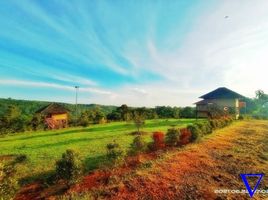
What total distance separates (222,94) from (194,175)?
1449 inches

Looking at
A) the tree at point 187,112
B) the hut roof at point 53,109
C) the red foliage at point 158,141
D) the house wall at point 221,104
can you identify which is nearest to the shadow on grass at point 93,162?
the red foliage at point 158,141

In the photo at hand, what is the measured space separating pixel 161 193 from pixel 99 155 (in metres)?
5.37

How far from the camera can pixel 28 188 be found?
6500 millimetres

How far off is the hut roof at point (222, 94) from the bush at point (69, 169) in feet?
127

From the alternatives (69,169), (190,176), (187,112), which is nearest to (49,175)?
(69,169)

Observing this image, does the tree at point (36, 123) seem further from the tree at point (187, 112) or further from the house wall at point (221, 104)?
the tree at point (187, 112)

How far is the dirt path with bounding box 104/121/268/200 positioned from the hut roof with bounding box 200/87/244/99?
29533mm

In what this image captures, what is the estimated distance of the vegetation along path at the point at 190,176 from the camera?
575cm

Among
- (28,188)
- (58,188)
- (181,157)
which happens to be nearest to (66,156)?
(58,188)

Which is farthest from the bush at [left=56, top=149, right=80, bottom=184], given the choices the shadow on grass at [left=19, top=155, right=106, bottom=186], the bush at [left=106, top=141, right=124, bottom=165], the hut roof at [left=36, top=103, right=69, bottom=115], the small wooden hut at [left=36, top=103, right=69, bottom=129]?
the hut roof at [left=36, top=103, right=69, bottom=115]

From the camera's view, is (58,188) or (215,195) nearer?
(215,195)

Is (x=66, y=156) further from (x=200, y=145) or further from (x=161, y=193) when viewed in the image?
(x=200, y=145)

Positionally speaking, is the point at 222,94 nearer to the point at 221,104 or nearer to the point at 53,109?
the point at 221,104

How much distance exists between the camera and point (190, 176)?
23.5 ft
